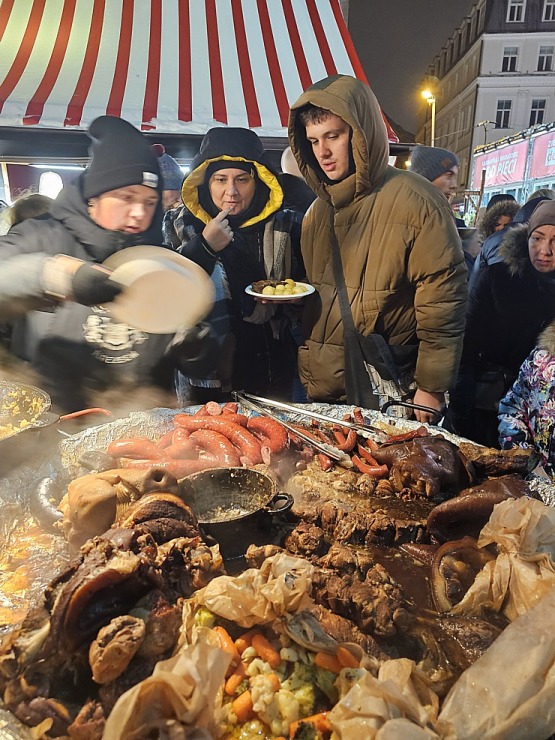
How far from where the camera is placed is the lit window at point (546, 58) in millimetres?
4207

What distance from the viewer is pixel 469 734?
47.9 inches

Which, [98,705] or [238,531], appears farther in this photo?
[238,531]

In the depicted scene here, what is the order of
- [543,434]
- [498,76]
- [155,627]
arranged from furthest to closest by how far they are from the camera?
[498,76], [543,434], [155,627]

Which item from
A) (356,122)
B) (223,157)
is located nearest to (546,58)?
(356,122)

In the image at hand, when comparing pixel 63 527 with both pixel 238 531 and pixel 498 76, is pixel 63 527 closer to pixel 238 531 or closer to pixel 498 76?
pixel 238 531

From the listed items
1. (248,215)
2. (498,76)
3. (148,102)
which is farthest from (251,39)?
(498,76)

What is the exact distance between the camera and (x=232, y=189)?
142 inches

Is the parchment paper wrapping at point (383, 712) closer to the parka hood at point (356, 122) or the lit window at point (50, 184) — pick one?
the parka hood at point (356, 122)

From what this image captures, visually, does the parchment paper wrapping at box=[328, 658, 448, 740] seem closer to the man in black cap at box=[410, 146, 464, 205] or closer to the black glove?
the black glove

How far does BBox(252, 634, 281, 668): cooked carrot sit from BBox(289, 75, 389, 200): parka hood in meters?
2.97

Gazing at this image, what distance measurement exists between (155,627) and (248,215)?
3085 mm

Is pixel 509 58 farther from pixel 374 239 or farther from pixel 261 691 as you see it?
pixel 261 691

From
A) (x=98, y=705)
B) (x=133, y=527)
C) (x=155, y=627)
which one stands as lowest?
(x=98, y=705)

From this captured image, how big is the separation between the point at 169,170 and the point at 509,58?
12.0 feet
